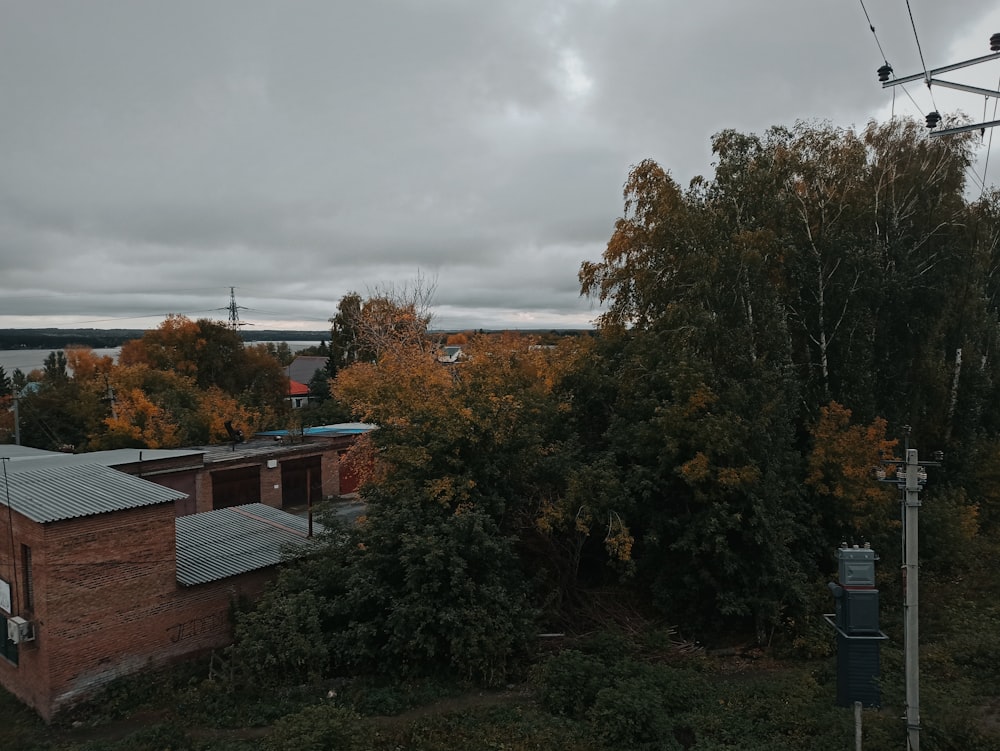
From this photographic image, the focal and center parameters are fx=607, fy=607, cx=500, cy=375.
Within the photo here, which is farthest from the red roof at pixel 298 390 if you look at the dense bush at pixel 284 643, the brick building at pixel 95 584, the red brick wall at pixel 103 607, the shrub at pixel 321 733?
the shrub at pixel 321 733

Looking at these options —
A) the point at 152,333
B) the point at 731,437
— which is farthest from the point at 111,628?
the point at 152,333

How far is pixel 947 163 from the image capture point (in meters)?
17.5

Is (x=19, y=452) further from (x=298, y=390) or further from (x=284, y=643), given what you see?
(x=298, y=390)

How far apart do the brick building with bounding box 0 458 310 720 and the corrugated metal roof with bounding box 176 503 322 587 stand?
0.05 m

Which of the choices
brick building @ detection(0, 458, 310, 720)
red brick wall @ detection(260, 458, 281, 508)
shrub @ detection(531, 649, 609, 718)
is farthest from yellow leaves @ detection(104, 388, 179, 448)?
shrub @ detection(531, 649, 609, 718)

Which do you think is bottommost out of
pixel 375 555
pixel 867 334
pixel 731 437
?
pixel 375 555

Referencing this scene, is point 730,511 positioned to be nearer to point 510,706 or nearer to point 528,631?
point 528,631

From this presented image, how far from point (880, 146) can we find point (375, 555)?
62.2 ft

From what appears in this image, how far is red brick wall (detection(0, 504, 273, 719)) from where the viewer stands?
430 inches

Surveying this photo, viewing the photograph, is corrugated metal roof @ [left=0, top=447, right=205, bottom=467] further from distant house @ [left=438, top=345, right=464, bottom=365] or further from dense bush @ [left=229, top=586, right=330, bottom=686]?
distant house @ [left=438, top=345, right=464, bottom=365]

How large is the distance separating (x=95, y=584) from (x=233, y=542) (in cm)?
338

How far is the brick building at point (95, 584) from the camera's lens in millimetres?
10961

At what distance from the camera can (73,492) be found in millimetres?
12055

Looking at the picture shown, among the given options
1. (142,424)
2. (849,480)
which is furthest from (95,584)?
(142,424)
